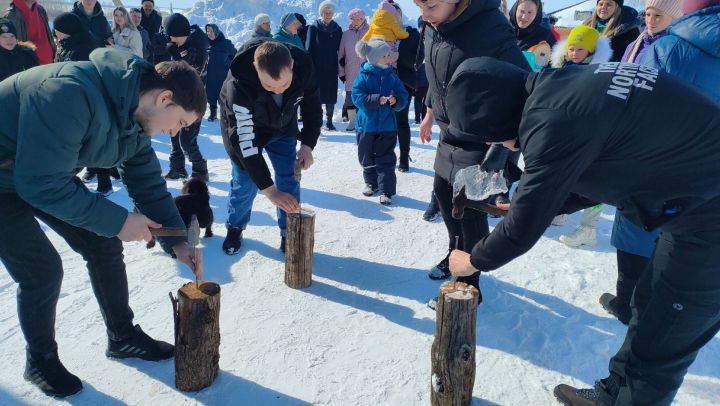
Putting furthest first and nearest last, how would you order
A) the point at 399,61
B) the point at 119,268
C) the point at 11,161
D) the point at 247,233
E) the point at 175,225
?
the point at 399,61
the point at 247,233
the point at 175,225
the point at 119,268
the point at 11,161

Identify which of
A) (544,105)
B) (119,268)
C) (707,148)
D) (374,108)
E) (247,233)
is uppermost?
(544,105)

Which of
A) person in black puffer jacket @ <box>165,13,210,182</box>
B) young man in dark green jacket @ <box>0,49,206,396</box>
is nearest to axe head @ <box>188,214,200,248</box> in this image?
young man in dark green jacket @ <box>0,49,206,396</box>

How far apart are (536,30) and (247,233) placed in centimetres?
374

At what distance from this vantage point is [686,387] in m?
2.56

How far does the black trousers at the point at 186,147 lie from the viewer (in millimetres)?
5188

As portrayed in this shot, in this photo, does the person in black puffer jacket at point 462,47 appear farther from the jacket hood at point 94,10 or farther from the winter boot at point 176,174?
the jacket hood at point 94,10

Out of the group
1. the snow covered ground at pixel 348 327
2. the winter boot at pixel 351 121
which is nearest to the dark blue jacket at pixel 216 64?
the winter boot at pixel 351 121

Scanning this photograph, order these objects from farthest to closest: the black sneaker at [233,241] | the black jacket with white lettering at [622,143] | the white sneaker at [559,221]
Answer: the white sneaker at [559,221] < the black sneaker at [233,241] < the black jacket with white lettering at [622,143]

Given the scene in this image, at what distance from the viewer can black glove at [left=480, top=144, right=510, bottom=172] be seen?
2074 mm

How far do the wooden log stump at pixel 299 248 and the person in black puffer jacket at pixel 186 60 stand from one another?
150 centimetres

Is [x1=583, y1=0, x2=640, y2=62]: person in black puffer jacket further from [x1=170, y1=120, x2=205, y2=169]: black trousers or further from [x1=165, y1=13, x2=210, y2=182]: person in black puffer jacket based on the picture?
[x1=170, y1=120, x2=205, y2=169]: black trousers

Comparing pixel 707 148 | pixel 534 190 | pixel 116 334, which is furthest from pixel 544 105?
pixel 116 334

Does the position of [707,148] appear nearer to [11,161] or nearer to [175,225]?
[175,225]

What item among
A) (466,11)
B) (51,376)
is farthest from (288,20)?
(51,376)
